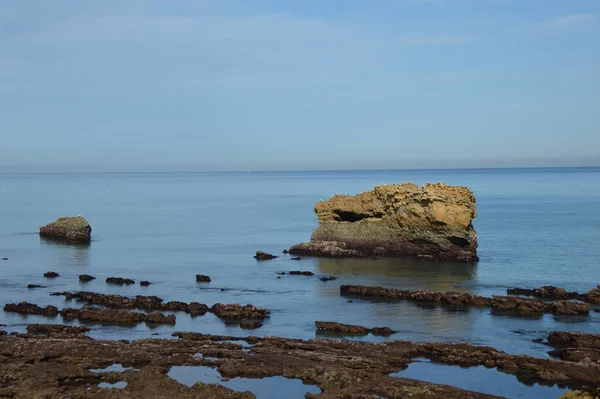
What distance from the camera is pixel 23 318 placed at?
4000 cm

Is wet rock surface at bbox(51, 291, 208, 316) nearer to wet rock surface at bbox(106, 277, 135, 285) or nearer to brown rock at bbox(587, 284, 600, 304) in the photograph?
wet rock surface at bbox(106, 277, 135, 285)

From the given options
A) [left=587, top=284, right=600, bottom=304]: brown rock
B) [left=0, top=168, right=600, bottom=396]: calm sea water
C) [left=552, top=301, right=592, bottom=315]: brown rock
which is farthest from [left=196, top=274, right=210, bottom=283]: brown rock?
[left=587, top=284, right=600, bottom=304]: brown rock

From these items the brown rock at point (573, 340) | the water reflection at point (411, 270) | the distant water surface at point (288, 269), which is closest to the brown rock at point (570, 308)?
the distant water surface at point (288, 269)

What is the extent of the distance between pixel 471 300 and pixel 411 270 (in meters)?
13.6

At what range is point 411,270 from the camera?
57.2m

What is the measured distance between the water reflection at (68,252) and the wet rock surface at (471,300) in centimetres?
2685

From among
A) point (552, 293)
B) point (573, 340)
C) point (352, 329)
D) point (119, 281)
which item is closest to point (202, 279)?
point (119, 281)

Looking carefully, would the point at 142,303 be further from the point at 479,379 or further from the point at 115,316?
the point at 479,379

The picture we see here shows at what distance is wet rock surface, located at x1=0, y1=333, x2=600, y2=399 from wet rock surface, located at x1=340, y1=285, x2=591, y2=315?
1113 cm

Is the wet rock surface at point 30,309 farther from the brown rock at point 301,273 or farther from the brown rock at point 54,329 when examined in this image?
the brown rock at point 301,273

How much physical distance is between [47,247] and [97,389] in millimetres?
51589

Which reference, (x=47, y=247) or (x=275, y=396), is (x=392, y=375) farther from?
(x=47, y=247)

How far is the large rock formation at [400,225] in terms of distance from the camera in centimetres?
6250

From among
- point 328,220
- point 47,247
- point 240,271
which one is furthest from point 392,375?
point 47,247
